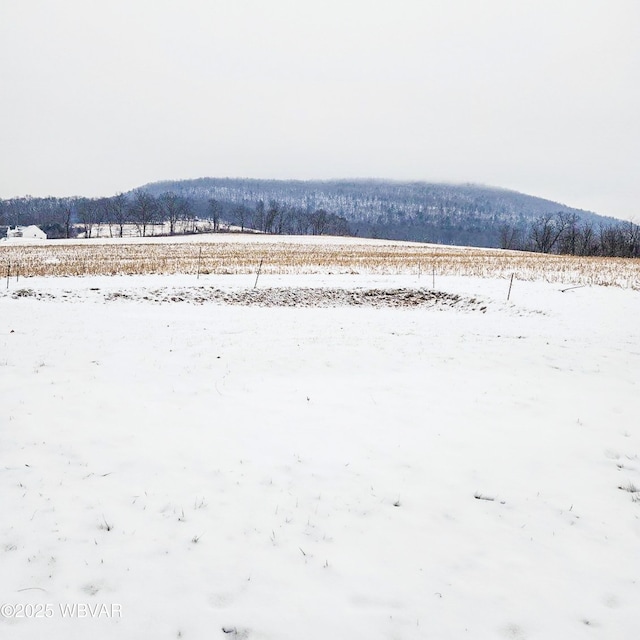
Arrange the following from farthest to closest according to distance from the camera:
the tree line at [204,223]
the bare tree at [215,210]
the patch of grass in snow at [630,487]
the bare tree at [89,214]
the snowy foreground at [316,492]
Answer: the bare tree at [215,210] < the bare tree at [89,214] < the tree line at [204,223] < the patch of grass in snow at [630,487] < the snowy foreground at [316,492]

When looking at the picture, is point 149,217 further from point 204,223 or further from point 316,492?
point 316,492

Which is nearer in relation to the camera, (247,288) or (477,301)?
(477,301)

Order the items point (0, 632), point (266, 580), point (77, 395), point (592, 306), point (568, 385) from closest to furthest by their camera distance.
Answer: point (0, 632) → point (266, 580) → point (77, 395) → point (568, 385) → point (592, 306)

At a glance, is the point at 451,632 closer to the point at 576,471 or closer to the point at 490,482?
the point at 490,482

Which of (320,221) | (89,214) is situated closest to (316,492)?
(320,221)

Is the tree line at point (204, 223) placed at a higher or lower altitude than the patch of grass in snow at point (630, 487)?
higher

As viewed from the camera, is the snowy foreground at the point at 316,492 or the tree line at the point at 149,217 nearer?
the snowy foreground at the point at 316,492

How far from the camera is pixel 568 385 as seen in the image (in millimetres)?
8250

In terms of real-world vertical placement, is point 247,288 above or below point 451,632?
above

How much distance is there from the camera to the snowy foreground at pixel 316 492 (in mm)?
3299

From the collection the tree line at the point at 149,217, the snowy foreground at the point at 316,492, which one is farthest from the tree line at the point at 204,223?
the snowy foreground at the point at 316,492

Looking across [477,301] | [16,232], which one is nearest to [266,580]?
[477,301]

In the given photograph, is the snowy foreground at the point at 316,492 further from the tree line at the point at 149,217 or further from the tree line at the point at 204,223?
the tree line at the point at 149,217

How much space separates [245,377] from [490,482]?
5.10m
